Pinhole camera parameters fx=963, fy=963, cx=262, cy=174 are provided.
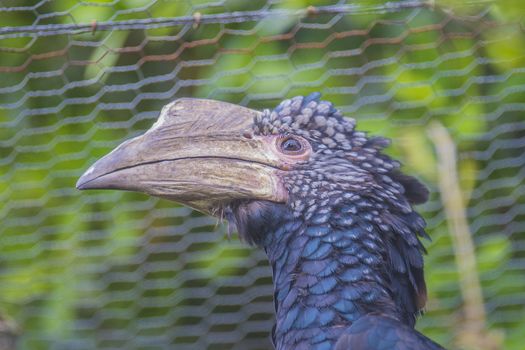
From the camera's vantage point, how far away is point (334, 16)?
9.46 ft

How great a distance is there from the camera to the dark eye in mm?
1920

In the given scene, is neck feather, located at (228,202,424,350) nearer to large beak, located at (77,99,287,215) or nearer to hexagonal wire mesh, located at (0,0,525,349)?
large beak, located at (77,99,287,215)

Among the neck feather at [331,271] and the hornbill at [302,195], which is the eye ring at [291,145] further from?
Answer: the neck feather at [331,271]

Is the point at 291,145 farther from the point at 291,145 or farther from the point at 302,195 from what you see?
the point at 302,195

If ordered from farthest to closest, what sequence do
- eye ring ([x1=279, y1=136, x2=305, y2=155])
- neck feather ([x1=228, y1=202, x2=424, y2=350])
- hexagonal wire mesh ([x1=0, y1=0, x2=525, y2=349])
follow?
1. hexagonal wire mesh ([x1=0, y1=0, x2=525, y2=349])
2. eye ring ([x1=279, y1=136, x2=305, y2=155])
3. neck feather ([x1=228, y1=202, x2=424, y2=350])

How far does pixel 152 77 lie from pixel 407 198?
131cm

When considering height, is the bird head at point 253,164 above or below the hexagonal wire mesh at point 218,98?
above

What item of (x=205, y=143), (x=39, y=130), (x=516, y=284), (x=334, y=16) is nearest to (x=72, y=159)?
(x=39, y=130)

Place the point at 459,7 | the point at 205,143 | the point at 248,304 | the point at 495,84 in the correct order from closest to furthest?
the point at 205,143 → the point at 459,7 → the point at 495,84 → the point at 248,304

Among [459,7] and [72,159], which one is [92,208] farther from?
[459,7]

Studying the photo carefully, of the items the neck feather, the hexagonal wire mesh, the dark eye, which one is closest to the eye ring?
the dark eye

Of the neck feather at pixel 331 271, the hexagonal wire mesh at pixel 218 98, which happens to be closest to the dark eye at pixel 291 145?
the neck feather at pixel 331 271

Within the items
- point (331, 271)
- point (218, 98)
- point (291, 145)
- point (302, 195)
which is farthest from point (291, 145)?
point (218, 98)

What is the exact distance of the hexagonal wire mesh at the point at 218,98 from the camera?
9.41ft
